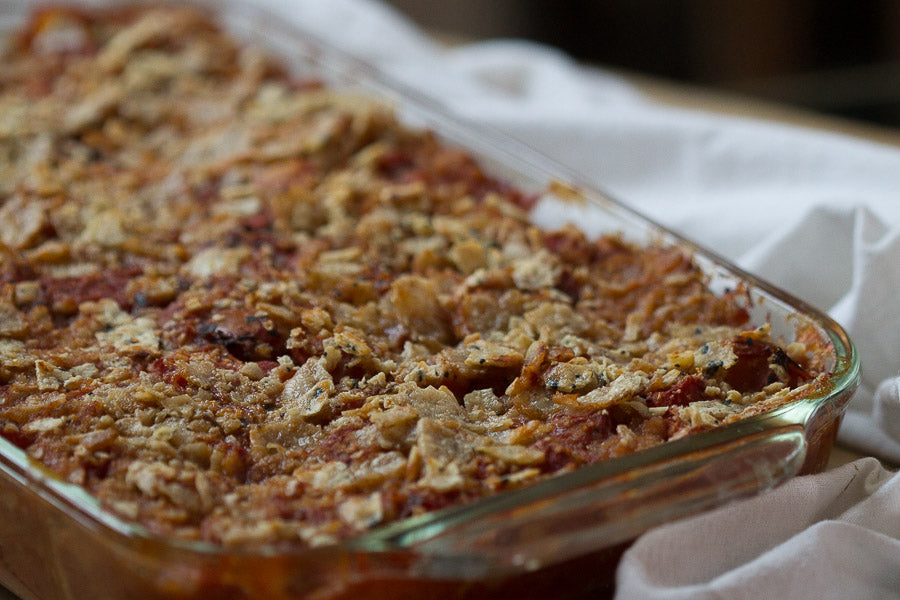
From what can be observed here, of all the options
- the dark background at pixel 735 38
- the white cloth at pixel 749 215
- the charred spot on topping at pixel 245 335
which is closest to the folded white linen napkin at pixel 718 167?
the white cloth at pixel 749 215

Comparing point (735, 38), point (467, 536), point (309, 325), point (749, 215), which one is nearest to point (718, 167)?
point (749, 215)

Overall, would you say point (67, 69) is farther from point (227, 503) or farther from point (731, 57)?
point (731, 57)

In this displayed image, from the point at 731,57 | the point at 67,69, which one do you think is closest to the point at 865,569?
the point at 67,69

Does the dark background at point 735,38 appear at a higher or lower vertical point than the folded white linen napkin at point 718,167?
lower

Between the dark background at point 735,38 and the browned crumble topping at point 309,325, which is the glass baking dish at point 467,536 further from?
the dark background at point 735,38

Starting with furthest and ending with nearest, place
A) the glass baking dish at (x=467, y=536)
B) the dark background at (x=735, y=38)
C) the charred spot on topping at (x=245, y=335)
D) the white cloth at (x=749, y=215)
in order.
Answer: the dark background at (x=735, y=38)
the charred spot on topping at (x=245, y=335)
the white cloth at (x=749, y=215)
the glass baking dish at (x=467, y=536)

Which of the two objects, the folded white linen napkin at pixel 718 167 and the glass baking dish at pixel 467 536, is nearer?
the glass baking dish at pixel 467 536
